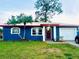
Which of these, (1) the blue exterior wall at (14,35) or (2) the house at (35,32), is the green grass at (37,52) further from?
(1) the blue exterior wall at (14,35)

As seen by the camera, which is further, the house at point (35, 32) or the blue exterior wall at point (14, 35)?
the blue exterior wall at point (14, 35)

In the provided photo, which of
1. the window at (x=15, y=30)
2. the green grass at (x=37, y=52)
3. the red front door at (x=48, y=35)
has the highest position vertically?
the window at (x=15, y=30)

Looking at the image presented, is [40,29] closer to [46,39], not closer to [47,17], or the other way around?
[46,39]

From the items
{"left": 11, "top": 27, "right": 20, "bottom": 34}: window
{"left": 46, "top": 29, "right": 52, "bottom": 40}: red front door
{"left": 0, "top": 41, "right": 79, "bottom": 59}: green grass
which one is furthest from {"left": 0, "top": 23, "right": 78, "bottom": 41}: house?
{"left": 0, "top": 41, "right": 79, "bottom": 59}: green grass

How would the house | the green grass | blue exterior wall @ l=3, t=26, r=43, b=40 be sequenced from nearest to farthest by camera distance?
the green grass < the house < blue exterior wall @ l=3, t=26, r=43, b=40

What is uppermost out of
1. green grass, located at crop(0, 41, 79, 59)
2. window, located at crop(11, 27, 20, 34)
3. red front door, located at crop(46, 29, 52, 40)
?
window, located at crop(11, 27, 20, 34)

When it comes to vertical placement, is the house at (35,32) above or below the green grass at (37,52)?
above

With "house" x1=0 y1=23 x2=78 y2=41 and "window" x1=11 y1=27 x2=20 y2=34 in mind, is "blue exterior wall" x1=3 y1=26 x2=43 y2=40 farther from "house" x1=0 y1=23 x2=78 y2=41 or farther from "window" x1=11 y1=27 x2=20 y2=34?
"window" x1=11 y1=27 x2=20 y2=34

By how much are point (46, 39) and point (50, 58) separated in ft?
79.6

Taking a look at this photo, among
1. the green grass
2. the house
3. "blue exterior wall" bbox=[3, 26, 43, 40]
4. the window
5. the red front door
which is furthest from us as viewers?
the red front door

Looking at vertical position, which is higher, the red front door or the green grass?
the red front door

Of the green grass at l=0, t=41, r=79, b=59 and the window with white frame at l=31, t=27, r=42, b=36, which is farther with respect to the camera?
the window with white frame at l=31, t=27, r=42, b=36

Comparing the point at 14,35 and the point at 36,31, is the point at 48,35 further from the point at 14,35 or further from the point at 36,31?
the point at 14,35

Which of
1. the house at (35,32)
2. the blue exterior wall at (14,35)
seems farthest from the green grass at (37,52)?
the blue exterior wall at (14,35)
